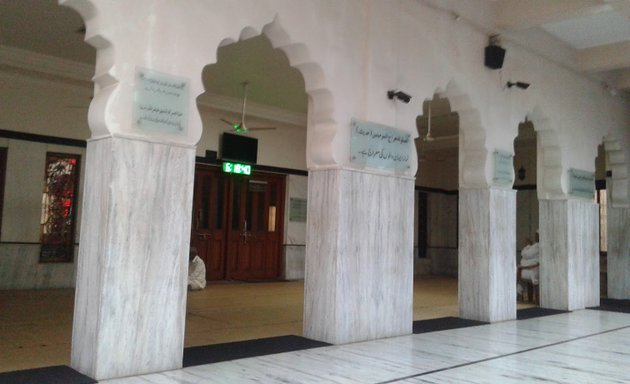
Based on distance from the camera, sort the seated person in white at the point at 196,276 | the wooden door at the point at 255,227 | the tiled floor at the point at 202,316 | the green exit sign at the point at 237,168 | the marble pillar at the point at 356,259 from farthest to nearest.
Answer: the wooden door at the point at 255,227 < the green exit sign at the point at 237,168 < the seated person in white at the point at 196,276 < the marble pillar at the point at 356,259 < the tiled floor at the point at 202,316

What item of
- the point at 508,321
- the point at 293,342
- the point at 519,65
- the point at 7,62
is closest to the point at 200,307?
the point at 293,342

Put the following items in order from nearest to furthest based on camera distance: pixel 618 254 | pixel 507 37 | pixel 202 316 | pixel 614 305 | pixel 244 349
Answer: pixel 244 349, pixel 202 316, pixel 507 37, pixel 614 305, pixel 618 254

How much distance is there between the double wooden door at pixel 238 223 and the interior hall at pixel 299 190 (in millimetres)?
45

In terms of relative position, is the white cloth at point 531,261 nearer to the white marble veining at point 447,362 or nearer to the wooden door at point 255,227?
the white marble veining at point 447,362

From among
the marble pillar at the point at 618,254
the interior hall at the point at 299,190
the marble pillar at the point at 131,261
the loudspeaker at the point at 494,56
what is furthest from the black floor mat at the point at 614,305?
the marble pillar at the point at 131,261

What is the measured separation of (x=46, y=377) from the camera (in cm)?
375

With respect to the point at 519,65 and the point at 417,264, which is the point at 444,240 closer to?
the point at 417,264

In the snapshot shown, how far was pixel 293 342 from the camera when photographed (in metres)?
5.21

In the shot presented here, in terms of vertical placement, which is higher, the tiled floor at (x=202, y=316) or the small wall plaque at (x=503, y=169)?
the small wall plaque at (x=503, y=169)

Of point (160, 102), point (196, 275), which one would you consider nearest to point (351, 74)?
point (160, 102)

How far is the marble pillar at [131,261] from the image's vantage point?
3816mm

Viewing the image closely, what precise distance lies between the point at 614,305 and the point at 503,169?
3604mm

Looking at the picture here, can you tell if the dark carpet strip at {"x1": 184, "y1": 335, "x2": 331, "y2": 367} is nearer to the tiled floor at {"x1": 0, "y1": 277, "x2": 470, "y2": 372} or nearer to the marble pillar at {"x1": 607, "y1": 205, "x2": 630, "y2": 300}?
the tiled floor at {"x1": 0, "y1": 277, "x2": 470, "y2": 372}

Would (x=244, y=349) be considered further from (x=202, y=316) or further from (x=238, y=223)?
(x=238, y=223)
